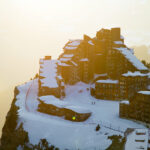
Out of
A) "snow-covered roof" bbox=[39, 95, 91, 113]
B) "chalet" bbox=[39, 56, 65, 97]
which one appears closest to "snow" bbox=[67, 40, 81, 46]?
"chalet" bbox=[39, 56, 65, 97]

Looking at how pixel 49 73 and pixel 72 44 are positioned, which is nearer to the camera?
pixel 49 73

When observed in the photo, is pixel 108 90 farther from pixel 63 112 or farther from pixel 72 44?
pixel 72 44

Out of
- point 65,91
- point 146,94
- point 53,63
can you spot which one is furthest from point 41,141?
point 53,63

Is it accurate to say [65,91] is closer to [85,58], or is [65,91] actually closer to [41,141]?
[85,58]

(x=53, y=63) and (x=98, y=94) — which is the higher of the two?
(x=53, y=63)

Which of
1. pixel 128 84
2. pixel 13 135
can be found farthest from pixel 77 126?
pixel 128 84

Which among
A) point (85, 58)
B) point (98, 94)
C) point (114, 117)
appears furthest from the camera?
point (85, 58)

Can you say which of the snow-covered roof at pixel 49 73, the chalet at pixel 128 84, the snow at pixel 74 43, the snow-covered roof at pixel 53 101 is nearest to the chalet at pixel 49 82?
the snow-covered roof at pixel 49 73

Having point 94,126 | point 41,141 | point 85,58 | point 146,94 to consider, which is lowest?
point 41,141
